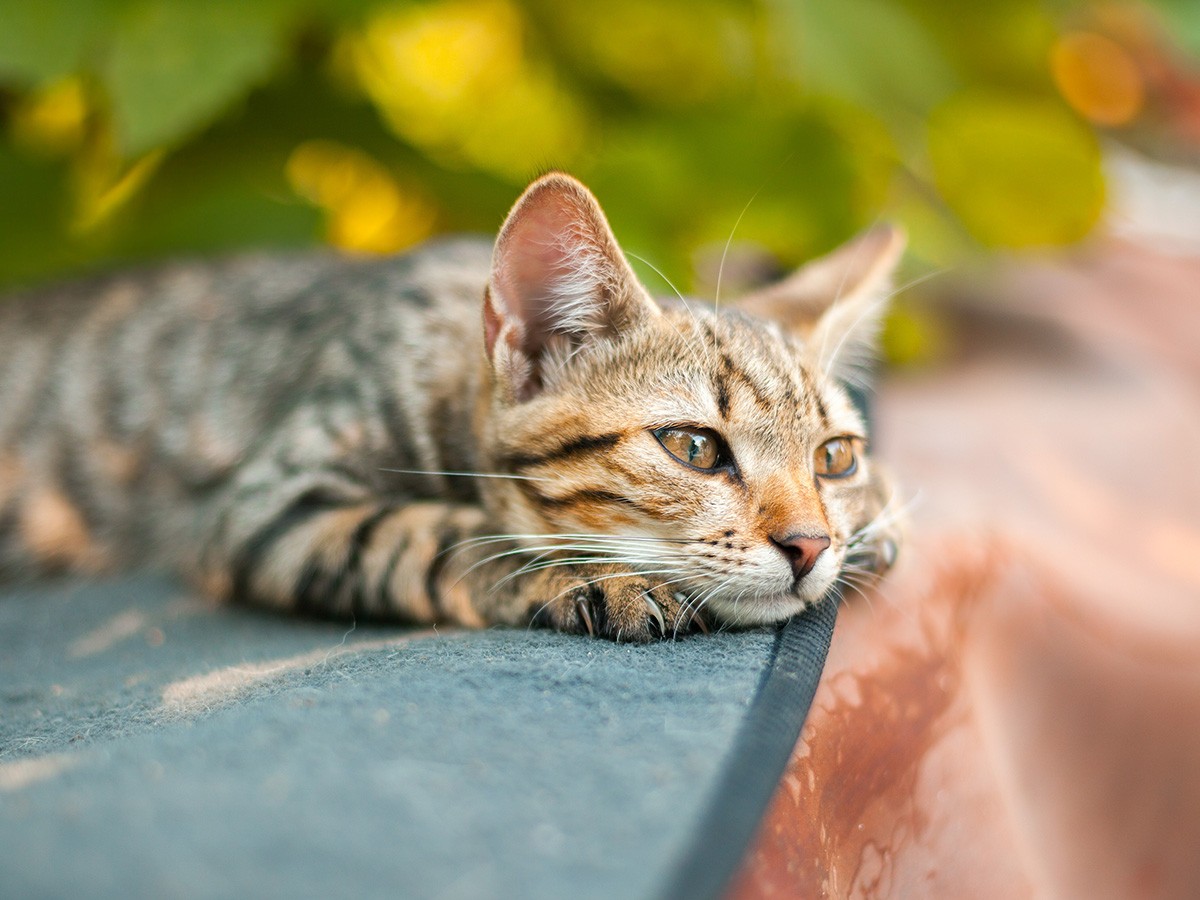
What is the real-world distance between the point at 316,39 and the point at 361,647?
204cm

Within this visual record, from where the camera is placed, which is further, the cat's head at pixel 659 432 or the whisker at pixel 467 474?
the whisker at pixel 467 474

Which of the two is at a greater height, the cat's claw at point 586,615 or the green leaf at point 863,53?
the green leaf at point 863,53

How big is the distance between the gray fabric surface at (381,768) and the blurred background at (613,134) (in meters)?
1.18

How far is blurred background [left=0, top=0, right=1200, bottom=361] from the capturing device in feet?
7.07

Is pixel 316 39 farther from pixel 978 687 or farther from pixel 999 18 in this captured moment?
pixel 978 687

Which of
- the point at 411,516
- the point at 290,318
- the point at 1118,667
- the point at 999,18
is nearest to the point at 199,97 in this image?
the point at 290,318

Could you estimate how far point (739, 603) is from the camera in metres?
1.24

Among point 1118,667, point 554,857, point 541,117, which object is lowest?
point 1118,667

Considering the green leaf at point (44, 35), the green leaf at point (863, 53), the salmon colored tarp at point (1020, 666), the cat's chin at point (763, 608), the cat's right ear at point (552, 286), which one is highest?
the green leaf at point (44, 35)

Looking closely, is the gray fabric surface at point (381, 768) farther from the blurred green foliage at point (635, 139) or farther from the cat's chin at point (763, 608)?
the blurred green foliage at point (635, 139)

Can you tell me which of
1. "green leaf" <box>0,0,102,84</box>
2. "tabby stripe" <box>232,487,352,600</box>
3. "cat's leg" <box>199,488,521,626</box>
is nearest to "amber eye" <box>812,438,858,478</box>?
"cat's leg" <box>199,488,521,626</box>

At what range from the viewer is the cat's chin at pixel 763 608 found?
4.06 feet

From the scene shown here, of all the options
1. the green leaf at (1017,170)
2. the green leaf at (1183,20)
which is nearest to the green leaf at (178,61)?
the green leaf at (1017,170)

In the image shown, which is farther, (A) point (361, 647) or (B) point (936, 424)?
(B) point (936, 424)
